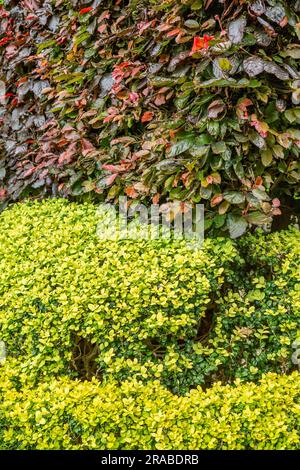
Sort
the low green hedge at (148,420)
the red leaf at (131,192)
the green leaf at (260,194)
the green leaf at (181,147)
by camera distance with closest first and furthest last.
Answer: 1. the low green hedge at (148,420)
2. the green leaf at (260,194)
3. the green leaf at (181,147)
4. the red leaf at (131,192)

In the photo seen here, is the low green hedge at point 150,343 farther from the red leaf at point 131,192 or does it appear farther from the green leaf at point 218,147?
the green leaf at point 218,147

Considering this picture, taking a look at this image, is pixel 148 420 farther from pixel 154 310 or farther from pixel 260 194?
pixel 260 194

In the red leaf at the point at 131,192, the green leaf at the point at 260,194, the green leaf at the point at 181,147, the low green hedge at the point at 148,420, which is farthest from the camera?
the red leaf at the point at 131,192

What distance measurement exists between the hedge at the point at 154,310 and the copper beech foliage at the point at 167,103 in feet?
0.87

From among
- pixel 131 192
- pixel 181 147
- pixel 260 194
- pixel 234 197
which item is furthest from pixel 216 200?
pixel 131 192

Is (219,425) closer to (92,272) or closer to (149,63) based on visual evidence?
(92,272)

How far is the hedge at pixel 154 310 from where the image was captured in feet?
8.13

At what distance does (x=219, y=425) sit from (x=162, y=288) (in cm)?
60

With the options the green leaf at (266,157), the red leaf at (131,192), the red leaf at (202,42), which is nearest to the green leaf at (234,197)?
the green leaf at (266,157)

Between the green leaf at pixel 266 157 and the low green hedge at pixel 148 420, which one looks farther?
the green leaf at pixel 266 157

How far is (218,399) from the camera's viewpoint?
2.28m

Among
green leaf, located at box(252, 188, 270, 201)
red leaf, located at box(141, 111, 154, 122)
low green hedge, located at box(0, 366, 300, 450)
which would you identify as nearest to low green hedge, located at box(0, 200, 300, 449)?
low green hedge, located at box(0, 366, 300, 450)

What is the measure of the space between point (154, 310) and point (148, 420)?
456 millimetres
